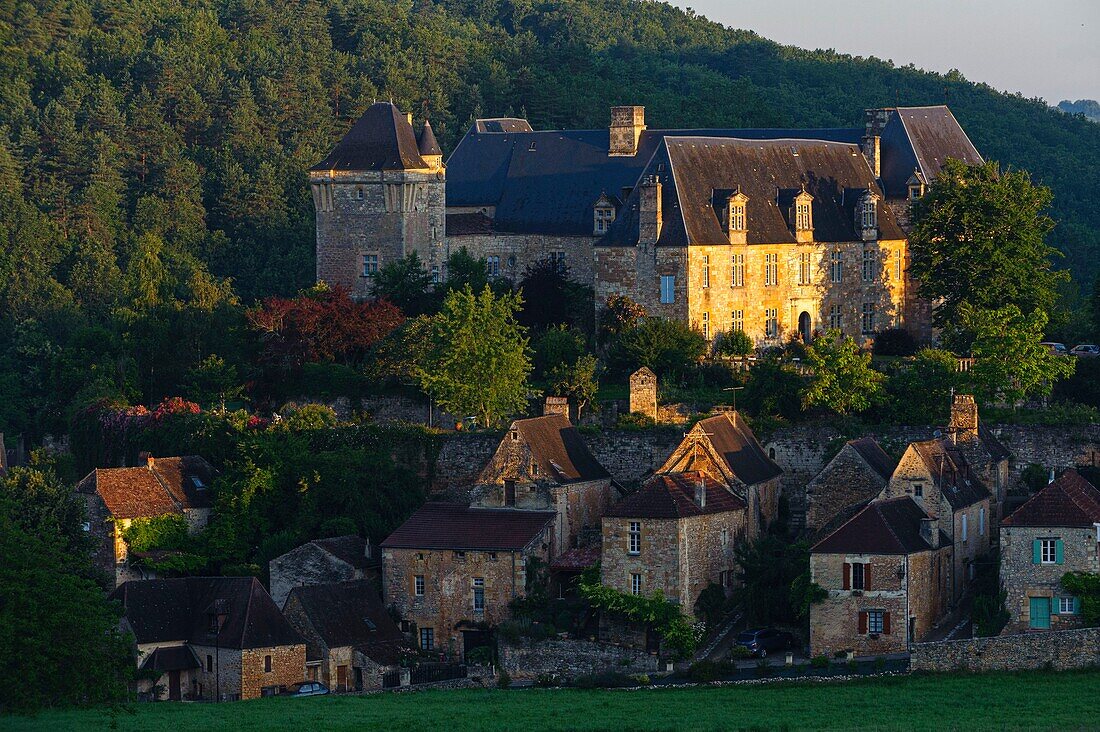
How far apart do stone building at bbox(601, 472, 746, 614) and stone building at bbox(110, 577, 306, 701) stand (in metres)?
7.56

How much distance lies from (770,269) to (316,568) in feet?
59.5

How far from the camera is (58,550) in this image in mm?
53438

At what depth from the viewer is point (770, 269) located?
7081 centimetres

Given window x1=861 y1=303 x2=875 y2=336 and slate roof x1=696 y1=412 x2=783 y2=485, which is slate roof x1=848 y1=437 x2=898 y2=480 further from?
window x1=861 y1=303 x2=875 y2=336

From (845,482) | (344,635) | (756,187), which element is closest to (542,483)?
(344,635)

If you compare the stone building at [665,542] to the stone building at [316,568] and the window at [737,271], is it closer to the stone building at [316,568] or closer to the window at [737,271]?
the stone building at [316,568]

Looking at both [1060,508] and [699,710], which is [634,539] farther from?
[1060,508]

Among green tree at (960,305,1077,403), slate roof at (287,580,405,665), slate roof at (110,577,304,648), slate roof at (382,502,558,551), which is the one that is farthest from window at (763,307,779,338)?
slate roof at (110,577,304,648)

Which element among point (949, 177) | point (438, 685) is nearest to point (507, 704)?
point (438, 685)

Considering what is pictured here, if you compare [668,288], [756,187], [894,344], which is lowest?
[894,344]

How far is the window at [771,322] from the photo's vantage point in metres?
70.8

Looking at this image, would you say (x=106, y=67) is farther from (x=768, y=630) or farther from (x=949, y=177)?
(x=768, y=630)

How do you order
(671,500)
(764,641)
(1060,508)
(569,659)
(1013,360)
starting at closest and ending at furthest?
1. (1060,508)
2. (764,641)
3. (569,659)
4. (671,500)
5. (1013,360)

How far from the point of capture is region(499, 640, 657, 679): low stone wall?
54062 millimetres
